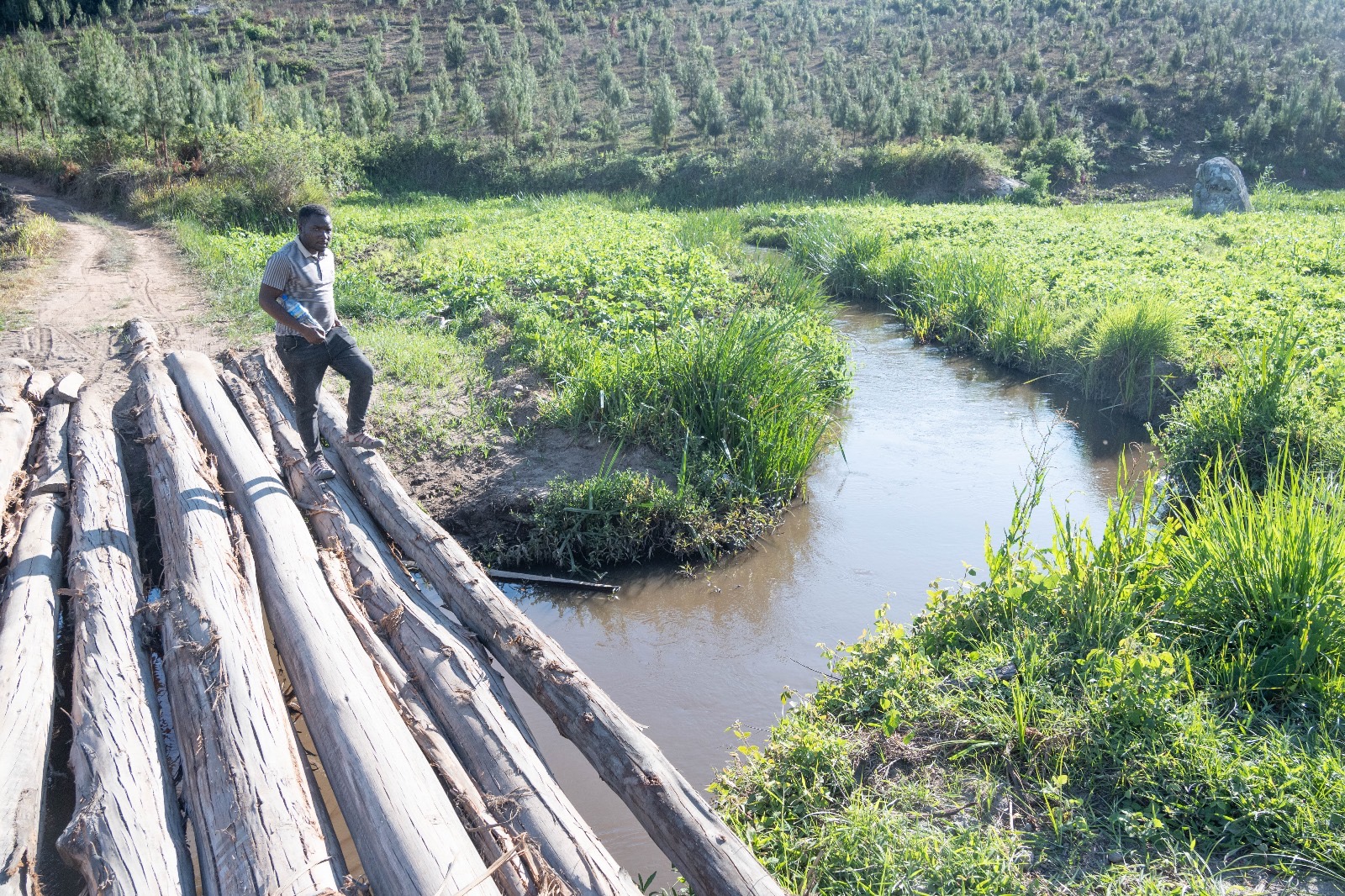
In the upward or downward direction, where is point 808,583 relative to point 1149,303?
downward

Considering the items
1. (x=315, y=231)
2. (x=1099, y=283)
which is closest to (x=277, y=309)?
(x=315, y=231)

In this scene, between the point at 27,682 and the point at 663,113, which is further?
the point at 663,113

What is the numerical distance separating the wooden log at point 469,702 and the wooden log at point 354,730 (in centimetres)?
22

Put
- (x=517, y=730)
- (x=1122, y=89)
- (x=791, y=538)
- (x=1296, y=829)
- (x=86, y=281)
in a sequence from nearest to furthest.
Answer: (x=1296, y=829)
(x=517, y=730)
(x=791, y=538)
(x=86, y=281)
(x=1122, y=89)

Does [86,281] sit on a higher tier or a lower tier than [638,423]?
higher

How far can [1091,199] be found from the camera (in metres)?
26.5

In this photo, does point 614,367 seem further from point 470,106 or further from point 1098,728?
point 470,106

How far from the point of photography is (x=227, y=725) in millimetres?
3602

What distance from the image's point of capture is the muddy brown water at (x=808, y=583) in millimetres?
4934

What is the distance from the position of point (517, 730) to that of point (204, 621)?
1.63 meters

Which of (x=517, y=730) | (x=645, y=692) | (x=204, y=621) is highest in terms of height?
(x=204, y=621)

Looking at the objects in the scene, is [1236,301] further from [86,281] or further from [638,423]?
[86,281]

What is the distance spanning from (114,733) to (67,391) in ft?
17.9

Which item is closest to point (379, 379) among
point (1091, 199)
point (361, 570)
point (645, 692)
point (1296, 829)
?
point (361, 570)
